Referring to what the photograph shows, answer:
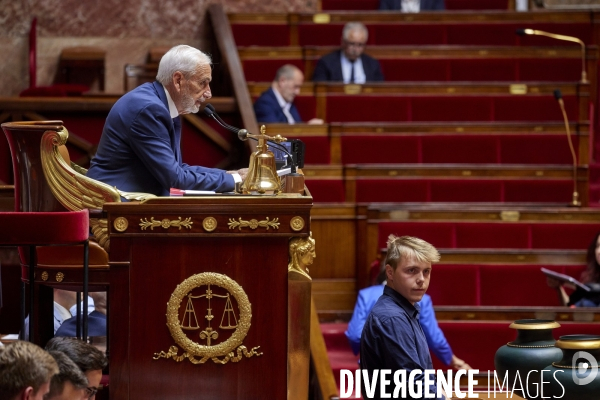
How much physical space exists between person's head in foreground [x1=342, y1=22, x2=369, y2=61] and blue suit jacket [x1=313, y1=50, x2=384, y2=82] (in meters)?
0.05

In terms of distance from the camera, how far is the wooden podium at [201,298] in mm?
1996

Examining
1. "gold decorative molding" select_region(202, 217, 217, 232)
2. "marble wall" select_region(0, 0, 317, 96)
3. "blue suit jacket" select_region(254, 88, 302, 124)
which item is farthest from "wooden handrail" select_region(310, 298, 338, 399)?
"marble wall" select_region(0, 0, 317, 96)

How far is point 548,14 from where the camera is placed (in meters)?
5.39

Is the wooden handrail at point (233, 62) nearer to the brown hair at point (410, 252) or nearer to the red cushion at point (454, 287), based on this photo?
the red cushion at point (454, 287)

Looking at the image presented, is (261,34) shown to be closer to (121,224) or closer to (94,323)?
(94,323)

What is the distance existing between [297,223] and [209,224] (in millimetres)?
166

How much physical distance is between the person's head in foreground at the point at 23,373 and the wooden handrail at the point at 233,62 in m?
2.56

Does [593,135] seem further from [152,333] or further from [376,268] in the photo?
[152,333]

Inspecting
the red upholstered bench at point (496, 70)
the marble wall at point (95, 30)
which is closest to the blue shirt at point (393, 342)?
the red upholstered bench at point (496, 70)

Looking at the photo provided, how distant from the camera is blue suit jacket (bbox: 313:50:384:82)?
5020 mm

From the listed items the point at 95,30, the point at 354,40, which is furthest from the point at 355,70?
the point at 95,30

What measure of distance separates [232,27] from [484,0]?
144cm

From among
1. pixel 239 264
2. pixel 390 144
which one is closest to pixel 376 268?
pixel 390 144

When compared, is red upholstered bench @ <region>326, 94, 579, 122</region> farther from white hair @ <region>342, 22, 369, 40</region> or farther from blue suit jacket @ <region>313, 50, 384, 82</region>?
white hair @ <region>342, 22, 369, 40</region>
